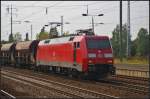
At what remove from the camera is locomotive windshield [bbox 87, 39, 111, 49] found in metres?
26.4

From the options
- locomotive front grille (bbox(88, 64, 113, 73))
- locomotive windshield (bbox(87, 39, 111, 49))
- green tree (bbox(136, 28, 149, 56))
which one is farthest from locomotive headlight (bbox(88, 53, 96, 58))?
green tree (bbox(136, 28, 149, 56))

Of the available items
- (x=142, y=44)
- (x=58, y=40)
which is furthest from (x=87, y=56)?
(x=142, y=44)

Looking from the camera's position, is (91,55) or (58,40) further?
(58,40)

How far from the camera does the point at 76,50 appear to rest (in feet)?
88.9

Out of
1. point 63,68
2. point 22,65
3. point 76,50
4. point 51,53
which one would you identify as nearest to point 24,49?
point 22,65

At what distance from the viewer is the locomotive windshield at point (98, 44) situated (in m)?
26.4

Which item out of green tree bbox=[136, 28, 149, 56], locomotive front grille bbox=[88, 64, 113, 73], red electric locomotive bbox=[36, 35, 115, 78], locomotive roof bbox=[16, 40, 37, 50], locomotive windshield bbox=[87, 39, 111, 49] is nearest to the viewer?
locomotive front grille bbox=[88, 64, 113, 73]

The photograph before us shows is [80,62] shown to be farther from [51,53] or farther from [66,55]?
[51,53]

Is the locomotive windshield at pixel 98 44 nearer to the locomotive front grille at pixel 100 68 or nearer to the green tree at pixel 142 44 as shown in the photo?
the locomotive front grille at pixel 100 68

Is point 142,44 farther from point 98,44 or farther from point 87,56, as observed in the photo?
point 87,56

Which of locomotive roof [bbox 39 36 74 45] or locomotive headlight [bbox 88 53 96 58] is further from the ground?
locomotive roof [bbox 39 36 74 45]

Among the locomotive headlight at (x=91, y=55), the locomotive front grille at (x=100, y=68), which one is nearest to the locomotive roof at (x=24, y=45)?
the locomotive headlight at (x=91, y=55)

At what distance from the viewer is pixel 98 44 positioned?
87.8 feet

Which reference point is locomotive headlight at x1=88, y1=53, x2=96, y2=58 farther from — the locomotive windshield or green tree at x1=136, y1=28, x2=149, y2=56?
green tree at x1=136, y1=28, x2=149, y2=56
